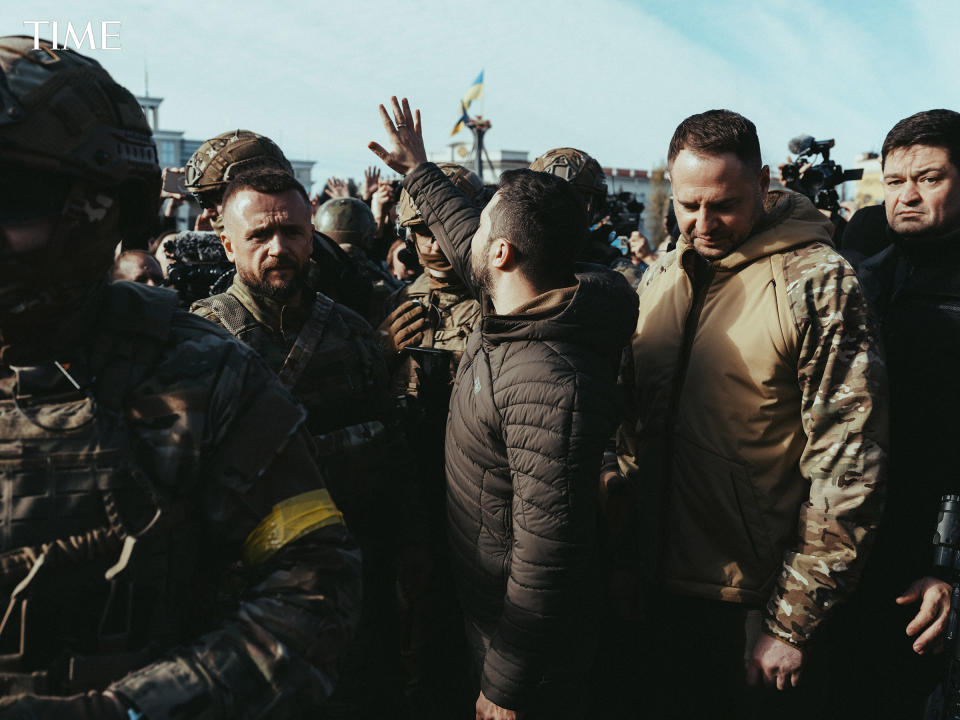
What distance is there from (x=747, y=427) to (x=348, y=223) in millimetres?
3733

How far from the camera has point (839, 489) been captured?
2.30m

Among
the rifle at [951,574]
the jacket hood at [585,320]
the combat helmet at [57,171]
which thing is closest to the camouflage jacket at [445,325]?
the jacket hood at [585,320]

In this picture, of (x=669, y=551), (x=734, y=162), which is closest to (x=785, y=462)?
(x=669, y=551)

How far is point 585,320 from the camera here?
225 cm

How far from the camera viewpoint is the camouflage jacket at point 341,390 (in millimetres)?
2879

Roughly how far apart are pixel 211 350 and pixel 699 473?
1.75 meters

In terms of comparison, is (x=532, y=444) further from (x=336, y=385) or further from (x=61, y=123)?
(x=61, y=123)

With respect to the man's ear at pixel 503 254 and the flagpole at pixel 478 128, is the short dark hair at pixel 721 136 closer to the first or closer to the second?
the man's ear at pixel 503 254

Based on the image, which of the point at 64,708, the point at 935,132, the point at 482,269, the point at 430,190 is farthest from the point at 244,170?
the point at 935,132

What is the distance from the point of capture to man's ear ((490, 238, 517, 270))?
93.4 inches

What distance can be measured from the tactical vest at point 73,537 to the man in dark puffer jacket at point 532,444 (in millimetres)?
1068

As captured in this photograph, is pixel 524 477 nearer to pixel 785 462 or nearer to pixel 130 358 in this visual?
pixel 785 462

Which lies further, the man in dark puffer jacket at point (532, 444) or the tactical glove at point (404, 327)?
the tactical glove at point (404, 327)

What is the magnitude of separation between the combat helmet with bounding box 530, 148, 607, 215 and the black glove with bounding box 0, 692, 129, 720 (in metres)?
3.75
